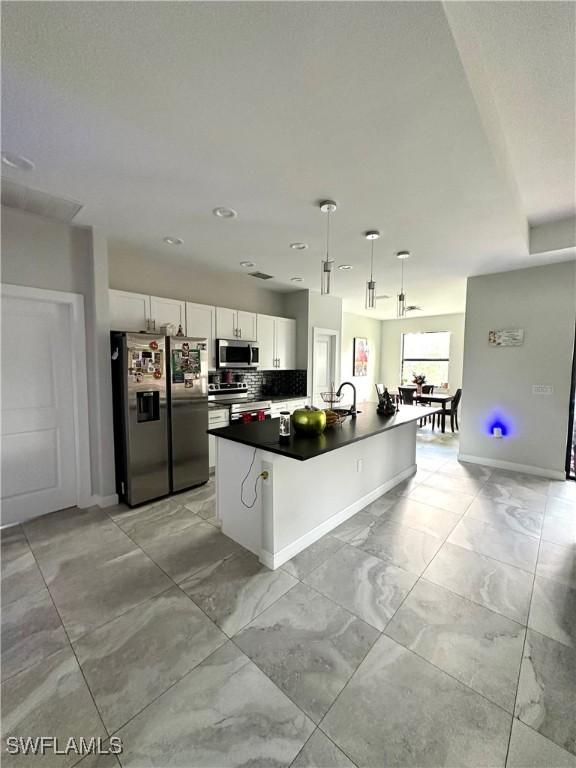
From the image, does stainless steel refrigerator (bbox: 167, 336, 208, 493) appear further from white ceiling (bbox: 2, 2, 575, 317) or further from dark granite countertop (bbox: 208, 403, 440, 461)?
white ceiling (bbox: 2, 2, 575, 317)

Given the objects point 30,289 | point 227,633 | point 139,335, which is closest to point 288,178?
point 139,335

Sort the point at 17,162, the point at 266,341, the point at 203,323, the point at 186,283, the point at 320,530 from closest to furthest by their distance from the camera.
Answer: the point at 17,162 → the point at 320,530 → the point at 203,323 → the point at 186,283 → the point at 266,341

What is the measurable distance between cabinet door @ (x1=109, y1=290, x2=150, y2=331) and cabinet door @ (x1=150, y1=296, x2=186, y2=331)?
7 centimetres

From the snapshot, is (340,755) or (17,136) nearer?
(340,755)

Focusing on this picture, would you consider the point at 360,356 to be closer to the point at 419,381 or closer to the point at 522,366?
the point at 419,381

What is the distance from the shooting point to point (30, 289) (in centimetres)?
273

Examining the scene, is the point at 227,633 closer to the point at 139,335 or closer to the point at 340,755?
the point at 340,755

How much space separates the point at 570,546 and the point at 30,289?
5056 millimetres

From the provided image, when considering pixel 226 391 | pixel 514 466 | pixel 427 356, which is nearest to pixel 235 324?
pixel 226 391

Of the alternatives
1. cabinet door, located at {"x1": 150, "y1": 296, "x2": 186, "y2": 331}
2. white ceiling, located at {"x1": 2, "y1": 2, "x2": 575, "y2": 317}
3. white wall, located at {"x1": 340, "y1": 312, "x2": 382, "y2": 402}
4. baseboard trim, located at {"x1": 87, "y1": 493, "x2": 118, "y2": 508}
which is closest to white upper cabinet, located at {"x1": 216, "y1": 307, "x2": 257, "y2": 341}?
cabinet door, located at {"x1": 150, "y1": 296, "x2": 186, "y2": 331}

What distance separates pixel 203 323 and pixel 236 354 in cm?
67

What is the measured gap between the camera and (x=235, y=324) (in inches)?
178

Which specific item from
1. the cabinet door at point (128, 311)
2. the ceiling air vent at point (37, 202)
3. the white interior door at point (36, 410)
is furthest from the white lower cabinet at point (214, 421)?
the ceiling air vent at point (37, 202)

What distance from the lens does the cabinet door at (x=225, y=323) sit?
431 cm
